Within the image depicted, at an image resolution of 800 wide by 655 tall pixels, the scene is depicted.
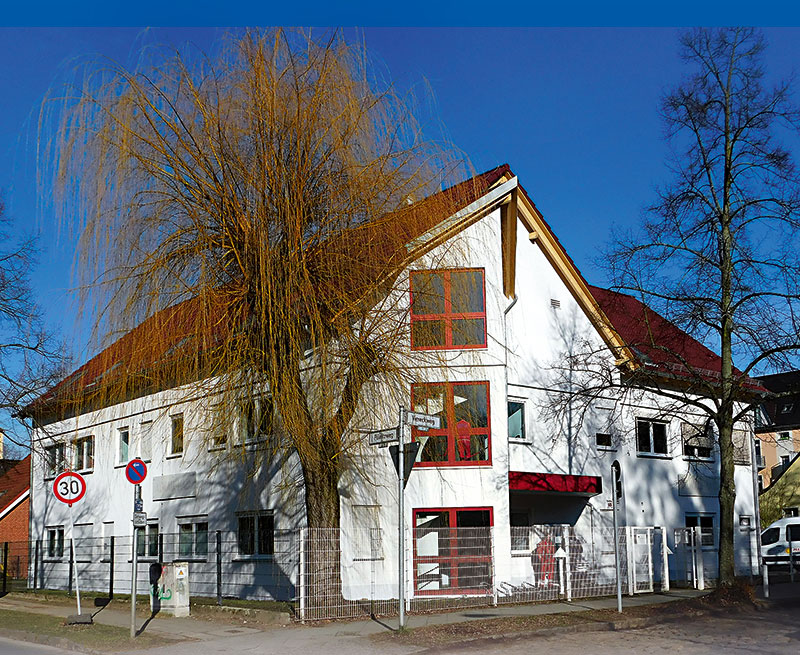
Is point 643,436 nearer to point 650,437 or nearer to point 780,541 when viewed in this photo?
point 650,437

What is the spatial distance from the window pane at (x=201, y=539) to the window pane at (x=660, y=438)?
1367 cm

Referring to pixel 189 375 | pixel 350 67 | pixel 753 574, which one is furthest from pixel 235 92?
pixel 753 574

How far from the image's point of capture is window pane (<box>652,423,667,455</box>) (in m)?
27.3

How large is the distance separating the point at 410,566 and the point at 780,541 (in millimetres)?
27779

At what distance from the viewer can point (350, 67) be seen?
15828mm

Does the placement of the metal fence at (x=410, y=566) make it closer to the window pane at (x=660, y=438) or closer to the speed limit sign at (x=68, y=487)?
the speed limit sign at (x=68, y=487)

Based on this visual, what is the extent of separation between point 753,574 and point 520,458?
11.6 metres

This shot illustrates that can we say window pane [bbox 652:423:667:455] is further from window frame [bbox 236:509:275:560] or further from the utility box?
the utility box

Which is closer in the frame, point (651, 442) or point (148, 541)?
point (651, 442)

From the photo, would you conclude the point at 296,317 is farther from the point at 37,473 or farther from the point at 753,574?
the point at 37,473

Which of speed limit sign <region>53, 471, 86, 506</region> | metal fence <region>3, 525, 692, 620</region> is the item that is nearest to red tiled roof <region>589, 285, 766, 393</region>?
metal fence <region>3, 525, 692, 620</region>

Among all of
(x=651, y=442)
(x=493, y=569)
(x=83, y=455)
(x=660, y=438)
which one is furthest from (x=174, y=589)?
(x=660, y=438)

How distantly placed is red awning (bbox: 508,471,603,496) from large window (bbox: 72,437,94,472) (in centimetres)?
1686

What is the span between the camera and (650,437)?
27.0 metres
